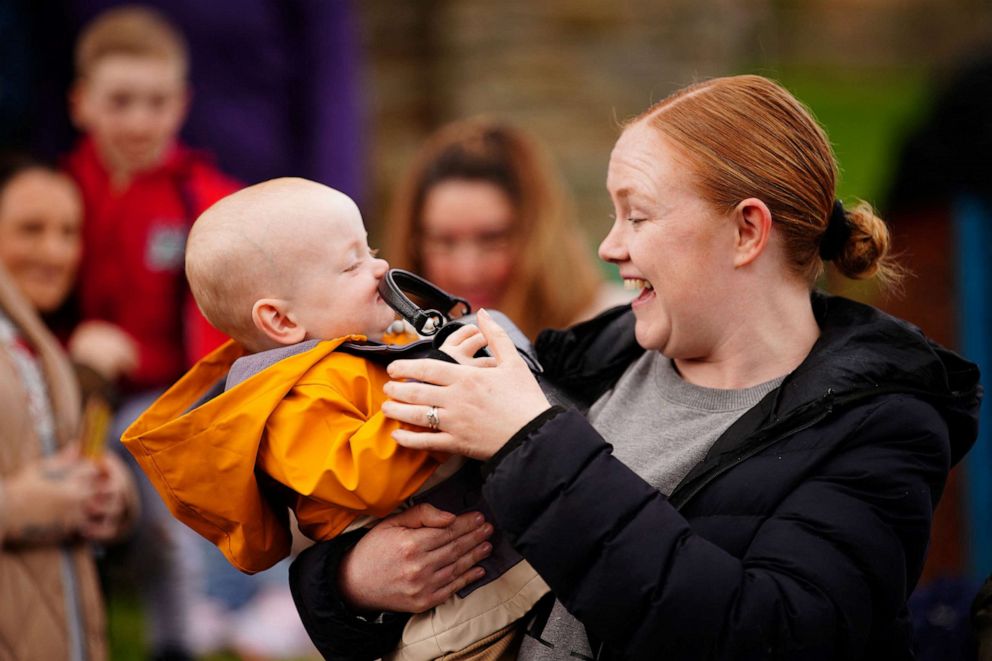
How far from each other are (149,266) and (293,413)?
2491mm

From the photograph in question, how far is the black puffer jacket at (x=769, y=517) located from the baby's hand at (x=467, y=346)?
177mm

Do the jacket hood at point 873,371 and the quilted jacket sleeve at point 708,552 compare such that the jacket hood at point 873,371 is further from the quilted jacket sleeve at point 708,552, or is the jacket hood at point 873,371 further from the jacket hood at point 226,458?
the jacket hood at point 226,458

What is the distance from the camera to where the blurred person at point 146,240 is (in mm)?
4293

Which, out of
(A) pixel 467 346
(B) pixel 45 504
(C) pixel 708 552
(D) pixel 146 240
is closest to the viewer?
(C) pixel 708 552

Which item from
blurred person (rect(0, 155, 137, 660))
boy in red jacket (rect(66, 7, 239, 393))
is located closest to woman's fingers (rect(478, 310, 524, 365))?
blurred person (rect(0, 155, 137, 660))

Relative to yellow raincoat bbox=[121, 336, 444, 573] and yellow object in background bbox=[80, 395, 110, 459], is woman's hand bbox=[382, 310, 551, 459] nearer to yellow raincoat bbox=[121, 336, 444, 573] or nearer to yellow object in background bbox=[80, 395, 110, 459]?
yellow raincoat bbox=[121, 336, 444, 573]

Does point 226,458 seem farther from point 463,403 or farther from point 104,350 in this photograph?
point 104,350

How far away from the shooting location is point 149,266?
4.30 meters

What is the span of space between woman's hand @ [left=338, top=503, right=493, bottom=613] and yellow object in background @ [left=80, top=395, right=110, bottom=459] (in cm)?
169

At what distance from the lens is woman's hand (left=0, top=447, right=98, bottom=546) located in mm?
3145

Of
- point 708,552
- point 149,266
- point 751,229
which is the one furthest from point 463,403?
point 149,266

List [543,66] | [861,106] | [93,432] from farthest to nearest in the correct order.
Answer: [861,106], [543,66], [93,432]

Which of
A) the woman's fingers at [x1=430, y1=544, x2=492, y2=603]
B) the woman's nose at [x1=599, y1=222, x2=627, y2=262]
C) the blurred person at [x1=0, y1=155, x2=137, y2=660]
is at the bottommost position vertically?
the blurred person at [x1=0, y1=155, x2=137, y2=660]

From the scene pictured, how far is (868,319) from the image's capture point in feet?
7.06
